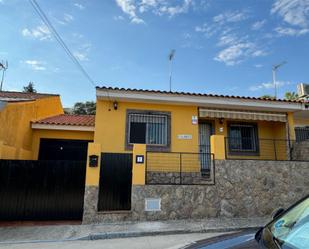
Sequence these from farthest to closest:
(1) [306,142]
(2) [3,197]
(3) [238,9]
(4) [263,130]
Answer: (4) [263,130]
(1) [306,142]
(3) [238,9]
(2) [3,197]

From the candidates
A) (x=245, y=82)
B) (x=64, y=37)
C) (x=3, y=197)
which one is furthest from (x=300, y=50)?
(x=3, y=197)

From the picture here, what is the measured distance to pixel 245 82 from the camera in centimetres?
1666

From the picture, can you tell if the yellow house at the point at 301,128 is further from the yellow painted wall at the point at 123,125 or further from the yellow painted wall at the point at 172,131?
the yellow painted wall at the point at 123,125

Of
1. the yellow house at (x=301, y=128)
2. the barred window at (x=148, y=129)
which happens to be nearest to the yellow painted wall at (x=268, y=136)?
the yellow house at (x=301, y=128)

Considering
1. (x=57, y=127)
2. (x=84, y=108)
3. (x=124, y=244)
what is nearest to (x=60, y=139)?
(x=57, y=127)

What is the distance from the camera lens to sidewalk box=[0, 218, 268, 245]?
7043mm

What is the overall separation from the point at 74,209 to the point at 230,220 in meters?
5.91

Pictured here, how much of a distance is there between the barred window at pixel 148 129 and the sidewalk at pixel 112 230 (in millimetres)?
3945

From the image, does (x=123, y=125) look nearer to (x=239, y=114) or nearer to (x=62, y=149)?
(x=62, y=149)

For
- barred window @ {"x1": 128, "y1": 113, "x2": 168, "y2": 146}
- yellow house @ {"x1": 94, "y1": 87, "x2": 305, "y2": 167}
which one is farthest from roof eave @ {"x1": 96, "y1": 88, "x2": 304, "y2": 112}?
barred window @ {"x1": 128, "y1": 113, "x2": 168, "y2": 146}

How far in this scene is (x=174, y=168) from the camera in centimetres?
1098

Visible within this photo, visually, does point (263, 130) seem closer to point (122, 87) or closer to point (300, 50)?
point (300, 50)

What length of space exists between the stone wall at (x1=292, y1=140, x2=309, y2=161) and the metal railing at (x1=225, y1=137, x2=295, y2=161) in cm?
55

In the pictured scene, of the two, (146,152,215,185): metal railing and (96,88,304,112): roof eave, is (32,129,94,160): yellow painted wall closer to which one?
(96,88,304,112): roof eave
